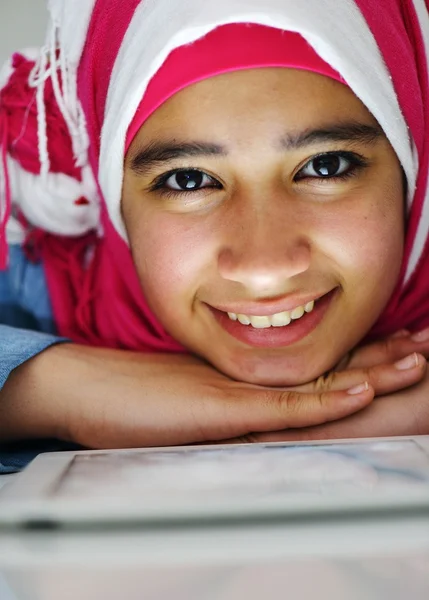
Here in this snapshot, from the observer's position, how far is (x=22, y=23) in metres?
1.30

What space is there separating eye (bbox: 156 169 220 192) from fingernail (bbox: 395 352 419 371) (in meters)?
0.27

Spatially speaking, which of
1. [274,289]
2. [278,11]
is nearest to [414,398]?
[274,289]

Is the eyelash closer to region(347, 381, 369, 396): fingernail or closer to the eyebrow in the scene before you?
the eyebrow

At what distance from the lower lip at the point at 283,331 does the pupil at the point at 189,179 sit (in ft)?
0.45

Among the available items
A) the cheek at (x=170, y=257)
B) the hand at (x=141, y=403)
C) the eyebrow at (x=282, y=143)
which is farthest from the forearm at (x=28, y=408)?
the eyebrow at (x=282, y=143)

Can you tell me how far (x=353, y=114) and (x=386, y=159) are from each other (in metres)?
0.07

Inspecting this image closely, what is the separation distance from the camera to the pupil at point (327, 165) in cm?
80

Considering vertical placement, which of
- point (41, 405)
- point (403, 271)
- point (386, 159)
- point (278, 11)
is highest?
point (278, 11)

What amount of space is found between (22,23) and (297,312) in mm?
790

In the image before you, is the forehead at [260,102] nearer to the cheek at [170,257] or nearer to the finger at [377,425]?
the cheek at [170,257]

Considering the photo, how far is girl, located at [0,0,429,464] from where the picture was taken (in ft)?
2.45

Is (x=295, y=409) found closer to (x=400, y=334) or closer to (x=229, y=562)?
(x=400, y=334)

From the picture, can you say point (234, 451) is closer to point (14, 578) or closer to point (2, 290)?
point (14, 578)

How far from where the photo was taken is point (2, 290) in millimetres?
1125
